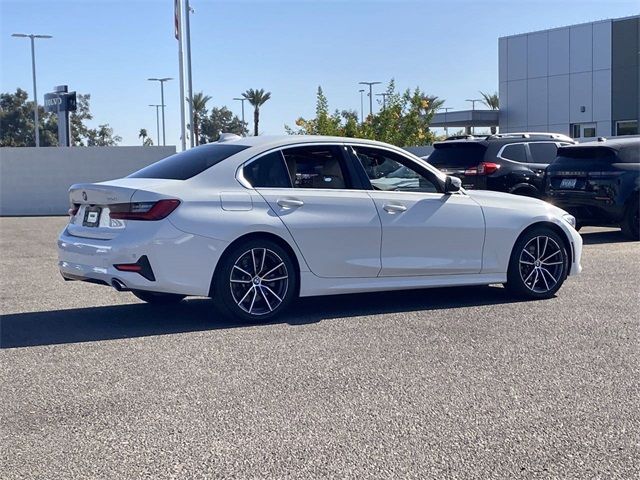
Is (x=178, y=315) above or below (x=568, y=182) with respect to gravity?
below

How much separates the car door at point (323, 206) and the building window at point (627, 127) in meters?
36.5

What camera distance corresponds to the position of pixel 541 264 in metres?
8.62

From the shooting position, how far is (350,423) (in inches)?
187

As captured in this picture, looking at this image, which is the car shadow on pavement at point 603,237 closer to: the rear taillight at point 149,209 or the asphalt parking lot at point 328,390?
the asphalt parking lot at point 328,390

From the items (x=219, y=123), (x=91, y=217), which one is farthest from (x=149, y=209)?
(x=219, y=123)

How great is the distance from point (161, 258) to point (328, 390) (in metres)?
2.20

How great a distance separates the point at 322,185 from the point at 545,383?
3.06m

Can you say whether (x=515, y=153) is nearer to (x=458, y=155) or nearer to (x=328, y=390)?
(x=458, y=155)

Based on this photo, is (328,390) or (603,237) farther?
(603,237)

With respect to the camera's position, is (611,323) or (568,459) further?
(611,323)

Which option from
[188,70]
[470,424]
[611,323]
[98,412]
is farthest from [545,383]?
Result: [188,70]

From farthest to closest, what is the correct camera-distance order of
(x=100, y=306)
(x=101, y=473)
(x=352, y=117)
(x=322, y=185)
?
1. (x=352, y=117)
2. (x=100, y=306)
3. (x=322, y=185)
4. (x=101, y=473)

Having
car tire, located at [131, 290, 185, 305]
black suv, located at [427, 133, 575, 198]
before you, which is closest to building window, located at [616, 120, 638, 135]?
black suv, located at [427, 133, 575, 198]

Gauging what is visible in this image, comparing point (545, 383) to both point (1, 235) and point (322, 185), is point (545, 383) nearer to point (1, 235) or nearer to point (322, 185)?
point (322, 185)
